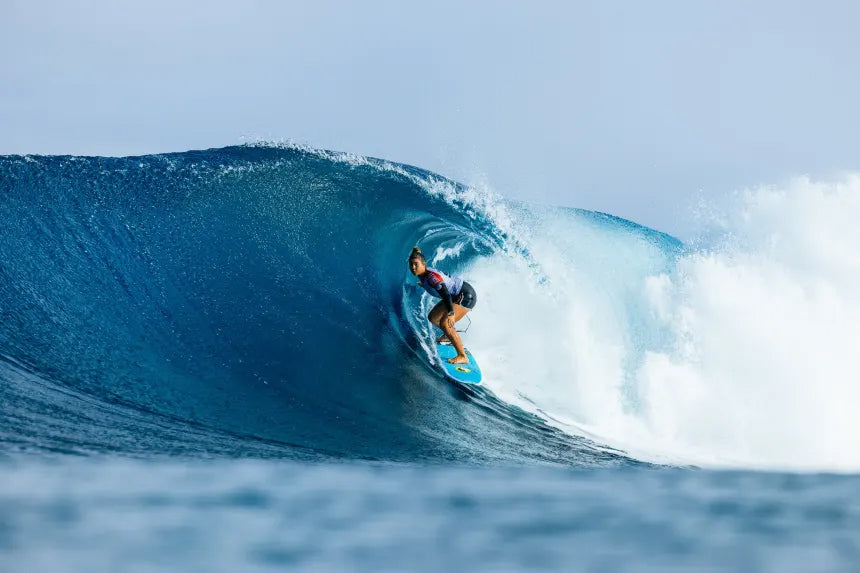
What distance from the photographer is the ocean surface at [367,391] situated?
40.0 inches

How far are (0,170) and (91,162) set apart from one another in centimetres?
102

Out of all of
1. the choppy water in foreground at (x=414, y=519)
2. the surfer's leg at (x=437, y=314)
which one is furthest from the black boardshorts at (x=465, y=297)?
the choppy water in foreground at (x=414, y=519)

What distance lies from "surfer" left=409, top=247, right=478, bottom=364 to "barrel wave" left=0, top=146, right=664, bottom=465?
1.03 feet

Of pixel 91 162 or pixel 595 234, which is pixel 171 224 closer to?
pixel 91 162

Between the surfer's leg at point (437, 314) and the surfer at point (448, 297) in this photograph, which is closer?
the surfer at point (448, 297)

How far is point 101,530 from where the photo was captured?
103 centimetres

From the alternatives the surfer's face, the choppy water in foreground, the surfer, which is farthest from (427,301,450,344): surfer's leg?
the choppy water in foreground

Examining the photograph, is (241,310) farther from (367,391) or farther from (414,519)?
(414,519)

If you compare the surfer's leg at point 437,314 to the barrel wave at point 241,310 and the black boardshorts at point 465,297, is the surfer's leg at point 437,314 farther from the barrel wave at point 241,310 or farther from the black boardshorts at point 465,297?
the barrel wave at point 241,310

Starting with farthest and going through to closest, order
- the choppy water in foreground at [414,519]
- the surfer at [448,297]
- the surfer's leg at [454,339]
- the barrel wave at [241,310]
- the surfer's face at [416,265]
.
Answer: the surfer's leg at [454,339] < the surfer at [448,297] < the surfer's face at [416,265] < the barrel wave at [241,310] < the choppy water in foreground at [414,519]

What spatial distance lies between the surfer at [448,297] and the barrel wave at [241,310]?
0.32 m

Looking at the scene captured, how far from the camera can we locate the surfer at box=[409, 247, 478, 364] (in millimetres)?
6105

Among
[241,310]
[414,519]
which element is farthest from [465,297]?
[414,519]

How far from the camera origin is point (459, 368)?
20.6 ft
